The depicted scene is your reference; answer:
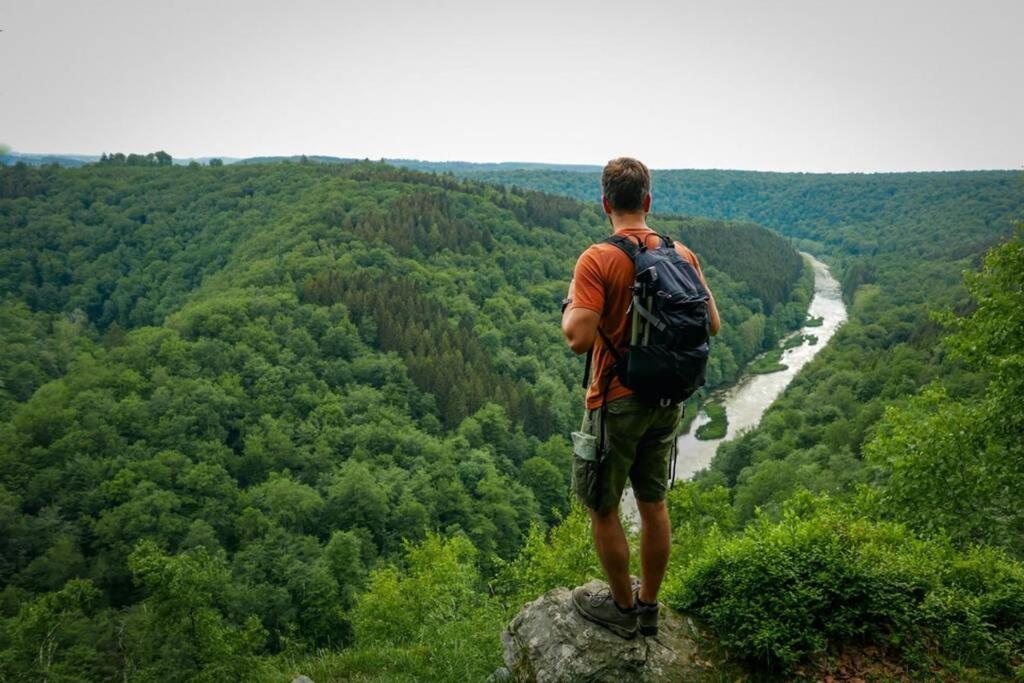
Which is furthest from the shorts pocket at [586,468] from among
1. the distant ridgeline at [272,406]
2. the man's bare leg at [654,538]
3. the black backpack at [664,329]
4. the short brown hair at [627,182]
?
the distant ridgeline at [272,406]

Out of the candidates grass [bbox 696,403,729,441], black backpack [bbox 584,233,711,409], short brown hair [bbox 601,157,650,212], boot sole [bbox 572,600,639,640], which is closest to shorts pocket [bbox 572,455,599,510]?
black backpack [bbox 584,233,711,409]

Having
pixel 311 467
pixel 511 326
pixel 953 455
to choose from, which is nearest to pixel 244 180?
pixel 511 326

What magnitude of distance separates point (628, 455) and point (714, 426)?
64195 millimetres

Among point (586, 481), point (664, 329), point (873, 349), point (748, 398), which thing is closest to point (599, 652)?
point (586, 481)

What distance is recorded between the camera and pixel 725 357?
77312 mm

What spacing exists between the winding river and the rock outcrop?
34.5 metres

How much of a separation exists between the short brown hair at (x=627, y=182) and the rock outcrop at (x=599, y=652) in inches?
115

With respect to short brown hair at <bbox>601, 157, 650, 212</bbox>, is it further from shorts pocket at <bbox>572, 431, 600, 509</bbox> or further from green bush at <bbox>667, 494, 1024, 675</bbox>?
green bush at <bbox>667, 494, 1024, 675</bbox>

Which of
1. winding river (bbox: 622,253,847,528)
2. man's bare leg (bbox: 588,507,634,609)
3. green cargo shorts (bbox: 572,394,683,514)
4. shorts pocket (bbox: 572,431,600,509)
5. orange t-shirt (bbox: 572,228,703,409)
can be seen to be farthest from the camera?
winding river (bbox: 622,253,847,528)

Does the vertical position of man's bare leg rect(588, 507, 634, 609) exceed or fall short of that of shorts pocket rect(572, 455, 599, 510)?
it falls short

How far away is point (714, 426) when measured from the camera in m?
64.8

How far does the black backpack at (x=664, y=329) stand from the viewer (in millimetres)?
3688

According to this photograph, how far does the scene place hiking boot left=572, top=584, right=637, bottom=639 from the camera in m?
4.58

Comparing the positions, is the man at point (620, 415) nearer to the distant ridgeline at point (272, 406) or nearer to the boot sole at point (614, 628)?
the boot sole at point (614, 628)
